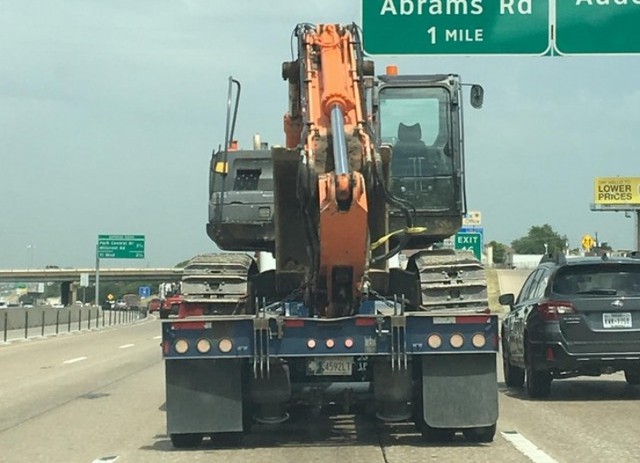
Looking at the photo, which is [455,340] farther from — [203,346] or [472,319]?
[203,346]

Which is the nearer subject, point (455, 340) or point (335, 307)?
point (455, 340)

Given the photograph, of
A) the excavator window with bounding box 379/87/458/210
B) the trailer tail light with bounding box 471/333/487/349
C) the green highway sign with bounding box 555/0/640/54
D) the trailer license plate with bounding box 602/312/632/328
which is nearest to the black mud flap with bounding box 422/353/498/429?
the trailer tail light with bounding box 471/333/487/349

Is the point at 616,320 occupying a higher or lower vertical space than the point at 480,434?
higher

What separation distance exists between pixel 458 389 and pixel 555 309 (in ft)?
14.4

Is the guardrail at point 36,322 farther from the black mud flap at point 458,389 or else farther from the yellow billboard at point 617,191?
the yellow billboard at point 617,191

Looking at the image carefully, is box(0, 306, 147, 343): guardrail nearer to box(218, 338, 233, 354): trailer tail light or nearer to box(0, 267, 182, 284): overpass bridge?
box(218, 338, 233, 354): trailer tail light

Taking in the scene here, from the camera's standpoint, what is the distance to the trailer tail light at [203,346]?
9.78 metres

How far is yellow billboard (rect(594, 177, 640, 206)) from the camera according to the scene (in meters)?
113

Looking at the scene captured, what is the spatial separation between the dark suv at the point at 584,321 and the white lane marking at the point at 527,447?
3.06m

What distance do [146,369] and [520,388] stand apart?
911 centimetres

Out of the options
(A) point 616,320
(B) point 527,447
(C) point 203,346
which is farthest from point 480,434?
(A) point 616,320

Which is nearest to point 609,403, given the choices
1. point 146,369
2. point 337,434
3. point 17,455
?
point 337,434

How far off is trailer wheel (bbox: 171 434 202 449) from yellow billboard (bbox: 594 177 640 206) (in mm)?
107274

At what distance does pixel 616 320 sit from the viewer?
45.5 ft
